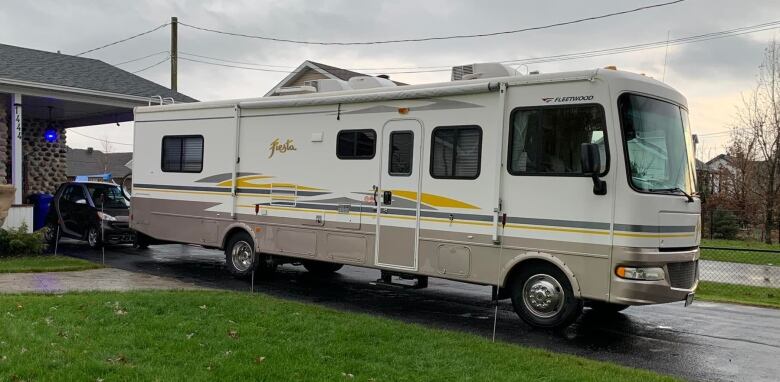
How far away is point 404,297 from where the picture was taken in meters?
9.67

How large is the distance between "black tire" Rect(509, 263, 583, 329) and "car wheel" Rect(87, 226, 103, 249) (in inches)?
400

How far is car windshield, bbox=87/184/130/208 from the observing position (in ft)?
47.7

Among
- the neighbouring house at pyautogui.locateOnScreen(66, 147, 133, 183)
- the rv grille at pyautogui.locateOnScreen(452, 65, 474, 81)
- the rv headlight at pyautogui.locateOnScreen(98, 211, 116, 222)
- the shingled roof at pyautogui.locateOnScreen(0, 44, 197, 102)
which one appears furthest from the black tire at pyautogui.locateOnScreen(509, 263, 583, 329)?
the neighbouring house at pyautogui.locateOnScreen(66, 147, 133, 183)

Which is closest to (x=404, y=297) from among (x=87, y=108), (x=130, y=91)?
(x=130, y=91)

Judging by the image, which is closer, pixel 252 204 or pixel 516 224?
pixel 516 224

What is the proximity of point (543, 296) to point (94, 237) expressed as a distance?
10.9m

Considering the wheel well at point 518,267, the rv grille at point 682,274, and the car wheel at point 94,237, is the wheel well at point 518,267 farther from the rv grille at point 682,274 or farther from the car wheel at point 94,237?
the car wheel at point 94,237

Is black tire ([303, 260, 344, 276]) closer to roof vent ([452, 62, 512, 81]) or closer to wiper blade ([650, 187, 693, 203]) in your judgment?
roof vent ([452, 62, 512, 81])

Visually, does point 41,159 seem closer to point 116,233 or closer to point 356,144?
point 116,233

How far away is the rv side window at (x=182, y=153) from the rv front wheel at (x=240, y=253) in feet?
4.56

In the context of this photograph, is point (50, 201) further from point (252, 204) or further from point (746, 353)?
point (746, 353)

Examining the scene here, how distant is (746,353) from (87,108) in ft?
Answer: 53.9

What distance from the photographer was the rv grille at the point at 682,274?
23.0 ft

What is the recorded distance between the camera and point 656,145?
23.3ft
